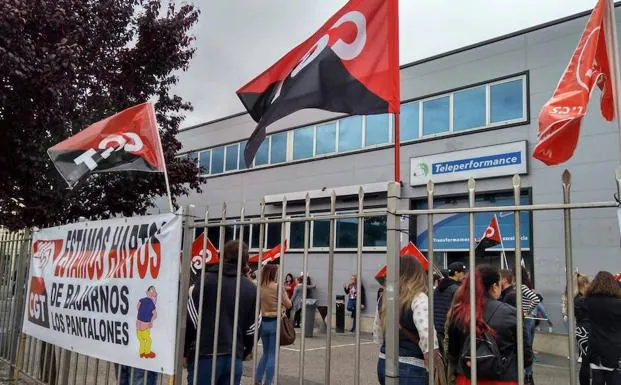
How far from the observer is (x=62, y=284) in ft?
17.0

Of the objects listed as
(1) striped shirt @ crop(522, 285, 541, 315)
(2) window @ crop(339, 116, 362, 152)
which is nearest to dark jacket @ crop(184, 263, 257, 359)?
(1) striped shirt @ crop(522, 285, 541, 315)

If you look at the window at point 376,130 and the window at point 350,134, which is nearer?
the window at point 376,130

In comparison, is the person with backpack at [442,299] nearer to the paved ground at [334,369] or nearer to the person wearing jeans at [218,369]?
the person wearing jeans at [218,369]

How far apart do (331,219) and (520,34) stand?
13.2 m

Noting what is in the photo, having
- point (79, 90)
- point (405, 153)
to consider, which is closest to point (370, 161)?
point (405, 153)

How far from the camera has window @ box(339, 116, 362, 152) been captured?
18.5 metres

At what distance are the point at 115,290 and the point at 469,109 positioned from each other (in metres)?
13.0

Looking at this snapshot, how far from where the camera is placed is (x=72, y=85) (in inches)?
283

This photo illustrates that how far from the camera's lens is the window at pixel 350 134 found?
18.5 m

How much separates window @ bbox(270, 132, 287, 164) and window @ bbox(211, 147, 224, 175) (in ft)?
10.3

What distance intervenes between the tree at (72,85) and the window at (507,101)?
9.15 metres

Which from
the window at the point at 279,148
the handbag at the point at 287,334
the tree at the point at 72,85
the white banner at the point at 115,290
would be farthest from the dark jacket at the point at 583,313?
the window at the point at 279,148

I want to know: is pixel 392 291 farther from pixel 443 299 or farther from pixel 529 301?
pixel 529 301

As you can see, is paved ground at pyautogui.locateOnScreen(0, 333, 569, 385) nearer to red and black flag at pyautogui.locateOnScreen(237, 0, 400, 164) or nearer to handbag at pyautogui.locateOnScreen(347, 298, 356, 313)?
handbag at pyautogui.locateOnScreen(347, 298, 356, 313)
